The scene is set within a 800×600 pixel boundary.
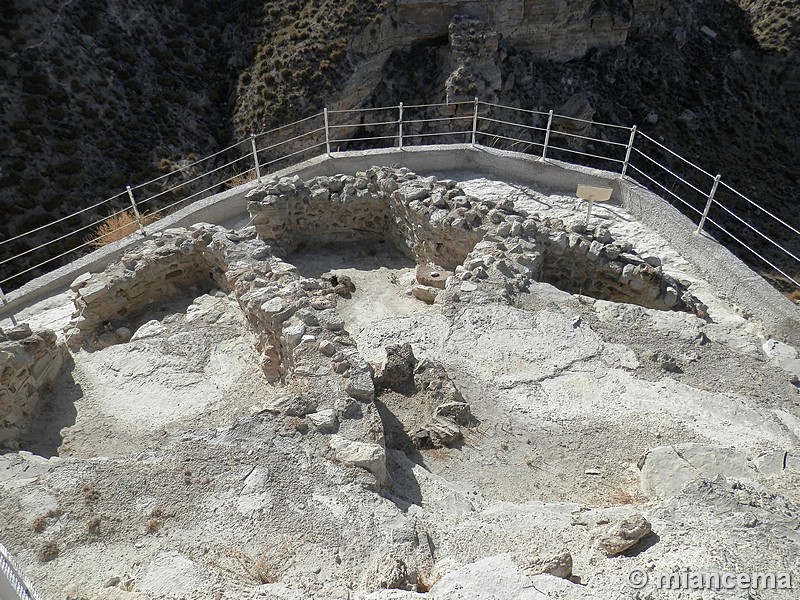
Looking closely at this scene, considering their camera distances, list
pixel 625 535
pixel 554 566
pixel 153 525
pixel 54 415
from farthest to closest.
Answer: pixel 54 415 → pixel 153 525 → pixel 625 535 → pixel 554 566

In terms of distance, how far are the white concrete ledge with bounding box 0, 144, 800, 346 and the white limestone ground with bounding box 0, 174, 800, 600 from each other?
1.66 ft

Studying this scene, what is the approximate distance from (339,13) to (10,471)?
86.7 feet

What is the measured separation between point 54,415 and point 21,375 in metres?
0.62

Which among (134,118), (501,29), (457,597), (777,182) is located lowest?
(777,182)

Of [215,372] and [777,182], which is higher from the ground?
[215,372]

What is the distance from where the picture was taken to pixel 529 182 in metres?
12.4

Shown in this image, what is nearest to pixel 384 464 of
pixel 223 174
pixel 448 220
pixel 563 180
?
pixel 448 220

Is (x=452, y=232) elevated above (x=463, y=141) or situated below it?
above

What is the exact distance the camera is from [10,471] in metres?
5.85

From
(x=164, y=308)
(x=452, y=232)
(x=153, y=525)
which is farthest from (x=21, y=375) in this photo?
(x=452, y=232)

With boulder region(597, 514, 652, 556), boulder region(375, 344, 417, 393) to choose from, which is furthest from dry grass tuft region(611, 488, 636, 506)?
boulder region(375, 344, 417, 393)

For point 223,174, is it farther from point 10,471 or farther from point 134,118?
point 10,471

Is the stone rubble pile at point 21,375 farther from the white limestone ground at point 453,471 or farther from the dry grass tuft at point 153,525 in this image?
the dry grass tuft at point 153,525

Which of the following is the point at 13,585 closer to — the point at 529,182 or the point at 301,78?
the point at 529,182
